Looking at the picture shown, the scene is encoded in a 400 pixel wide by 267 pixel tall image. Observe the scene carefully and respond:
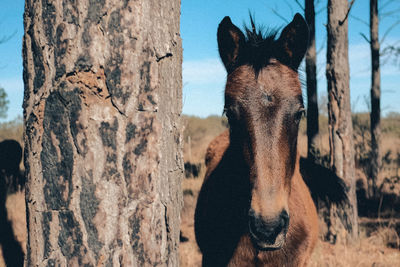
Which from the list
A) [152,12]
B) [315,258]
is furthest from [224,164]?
[315,258]

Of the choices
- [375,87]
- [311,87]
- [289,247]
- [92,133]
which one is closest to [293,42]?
[289,247]

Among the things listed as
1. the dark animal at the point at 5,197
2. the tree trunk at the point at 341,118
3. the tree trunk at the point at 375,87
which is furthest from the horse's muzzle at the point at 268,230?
the tree trunk at the point at 375,87

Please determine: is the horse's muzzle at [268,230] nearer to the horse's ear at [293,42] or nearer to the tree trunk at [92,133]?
the tree trunk at [92,133]

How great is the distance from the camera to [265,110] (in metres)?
1.98

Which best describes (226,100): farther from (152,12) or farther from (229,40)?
(152,12)

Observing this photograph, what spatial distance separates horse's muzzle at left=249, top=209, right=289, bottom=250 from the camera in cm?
173

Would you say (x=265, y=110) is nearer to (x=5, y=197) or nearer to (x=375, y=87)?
(x=5, y=197)

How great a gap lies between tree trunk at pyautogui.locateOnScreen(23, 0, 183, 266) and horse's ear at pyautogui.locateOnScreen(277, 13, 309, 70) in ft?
4.86

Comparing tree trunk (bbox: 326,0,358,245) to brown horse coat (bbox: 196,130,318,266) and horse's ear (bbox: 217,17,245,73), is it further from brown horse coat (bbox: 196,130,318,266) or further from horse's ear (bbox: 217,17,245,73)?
horse's ear (bbox: 217,17,245,73)

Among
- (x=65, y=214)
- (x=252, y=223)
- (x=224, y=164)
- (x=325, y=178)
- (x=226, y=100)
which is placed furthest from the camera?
(x=325, y=178)

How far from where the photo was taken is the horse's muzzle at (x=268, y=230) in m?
1.73

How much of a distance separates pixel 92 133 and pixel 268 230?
3.80 ft

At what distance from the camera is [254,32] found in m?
2.59

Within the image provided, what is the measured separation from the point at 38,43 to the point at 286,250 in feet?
7.62
